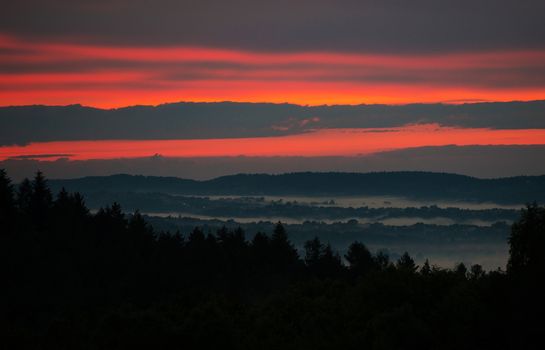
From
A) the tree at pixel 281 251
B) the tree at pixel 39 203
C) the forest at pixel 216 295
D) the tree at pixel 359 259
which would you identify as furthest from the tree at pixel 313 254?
the tree at pixel 39 203

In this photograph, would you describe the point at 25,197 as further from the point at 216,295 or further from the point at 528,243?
the point at 528,243

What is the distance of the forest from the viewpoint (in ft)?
176

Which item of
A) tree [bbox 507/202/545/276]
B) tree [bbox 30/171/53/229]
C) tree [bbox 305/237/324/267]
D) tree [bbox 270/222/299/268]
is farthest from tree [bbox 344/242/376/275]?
tree [bbox 507/202/545/276]

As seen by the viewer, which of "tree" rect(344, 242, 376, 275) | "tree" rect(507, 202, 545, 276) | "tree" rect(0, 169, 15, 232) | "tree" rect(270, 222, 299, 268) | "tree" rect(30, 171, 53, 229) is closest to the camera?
"tree" rect(507, 202, 545, 276)

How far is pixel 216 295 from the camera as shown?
7462cm

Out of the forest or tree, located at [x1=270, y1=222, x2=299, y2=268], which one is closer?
the forest

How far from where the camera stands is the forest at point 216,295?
53750mm

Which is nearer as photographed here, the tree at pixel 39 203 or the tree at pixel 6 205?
the tree at pixel 6 205

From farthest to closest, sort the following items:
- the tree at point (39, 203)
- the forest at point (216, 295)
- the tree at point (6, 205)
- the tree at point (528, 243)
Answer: the tree at point (39, 203) → the tree at point (6, 205) → the forest at point (216, 295) → the tree at point (528, 243)

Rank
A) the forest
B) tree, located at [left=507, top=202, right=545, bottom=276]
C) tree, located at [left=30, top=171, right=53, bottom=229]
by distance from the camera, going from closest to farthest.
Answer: tree, located at [left=507, top=202, right=545, bottom=276] → the forest → tree, located at [left=30, top=171, right=53, bottom=229]

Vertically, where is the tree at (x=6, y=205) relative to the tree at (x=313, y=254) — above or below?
above

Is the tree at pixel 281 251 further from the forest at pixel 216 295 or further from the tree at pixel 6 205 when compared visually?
the tree at pixel 6 205

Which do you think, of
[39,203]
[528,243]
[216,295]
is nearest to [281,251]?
[39,203]

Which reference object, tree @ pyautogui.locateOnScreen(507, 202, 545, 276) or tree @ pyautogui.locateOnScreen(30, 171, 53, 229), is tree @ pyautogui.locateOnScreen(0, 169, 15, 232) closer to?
tree @ pyautogui.locateOnScreen(30, 171, 53, 229)
